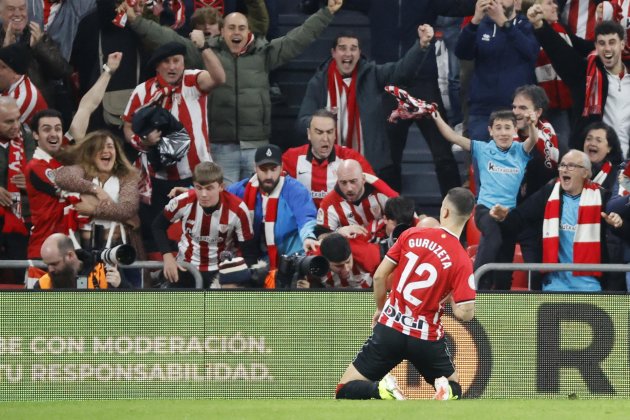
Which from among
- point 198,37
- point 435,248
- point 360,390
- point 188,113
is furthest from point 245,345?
point 198,37

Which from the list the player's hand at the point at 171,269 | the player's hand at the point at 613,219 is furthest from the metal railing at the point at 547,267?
the player's hand at the point at 171,269

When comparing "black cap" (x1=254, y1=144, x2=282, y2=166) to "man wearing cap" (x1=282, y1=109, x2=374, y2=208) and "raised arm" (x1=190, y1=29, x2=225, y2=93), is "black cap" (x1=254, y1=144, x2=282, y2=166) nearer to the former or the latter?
"man wearing cap" (x1=282, y1=109, x2=374, y2=208)

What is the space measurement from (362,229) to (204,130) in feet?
7.02

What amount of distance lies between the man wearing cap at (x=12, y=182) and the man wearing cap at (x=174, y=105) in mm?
1104

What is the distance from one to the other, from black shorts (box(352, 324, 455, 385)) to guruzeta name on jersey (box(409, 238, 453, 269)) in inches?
22.8

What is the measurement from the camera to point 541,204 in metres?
11.7

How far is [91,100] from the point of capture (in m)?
12.5

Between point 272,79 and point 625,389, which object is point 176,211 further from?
point 625,389

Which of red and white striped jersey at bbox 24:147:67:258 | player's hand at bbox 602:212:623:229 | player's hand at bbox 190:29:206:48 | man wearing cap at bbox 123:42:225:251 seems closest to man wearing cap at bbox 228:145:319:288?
man wearing cap at bbox 123:42:225:251

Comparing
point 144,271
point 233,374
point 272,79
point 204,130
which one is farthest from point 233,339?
point 272,79

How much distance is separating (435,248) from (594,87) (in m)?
4.50

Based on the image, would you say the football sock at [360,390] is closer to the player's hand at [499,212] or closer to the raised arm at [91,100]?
the player's hand at [499,212]

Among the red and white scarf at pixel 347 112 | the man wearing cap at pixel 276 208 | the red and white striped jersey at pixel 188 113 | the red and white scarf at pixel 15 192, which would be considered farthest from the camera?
the red and white scarf at pixel 347 112

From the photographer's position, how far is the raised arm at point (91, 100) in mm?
12406
